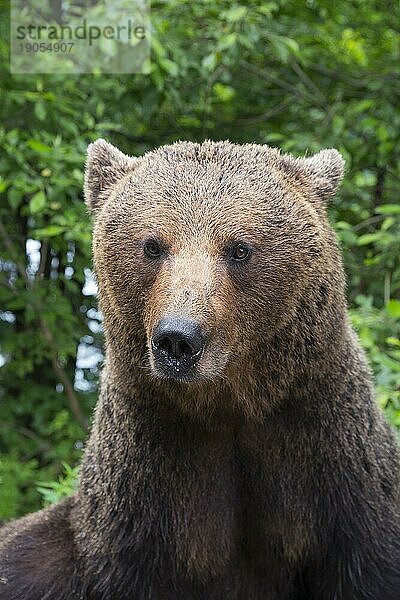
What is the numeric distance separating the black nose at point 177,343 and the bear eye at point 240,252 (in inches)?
19.0

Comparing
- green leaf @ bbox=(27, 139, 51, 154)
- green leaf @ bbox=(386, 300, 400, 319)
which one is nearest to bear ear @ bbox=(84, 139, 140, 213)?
green leaf @ bbox=(27, 139, 51, 154)

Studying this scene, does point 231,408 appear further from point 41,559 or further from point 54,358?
point 54,358

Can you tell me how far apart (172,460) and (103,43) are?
3.53 metres

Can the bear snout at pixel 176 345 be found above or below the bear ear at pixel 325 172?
below

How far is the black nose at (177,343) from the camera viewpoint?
3951 mm

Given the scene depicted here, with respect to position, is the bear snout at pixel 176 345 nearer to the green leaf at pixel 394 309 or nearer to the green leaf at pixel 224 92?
the green leaf at pixel 394 309

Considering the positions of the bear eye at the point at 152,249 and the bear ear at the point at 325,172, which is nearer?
the bear eye at the point at 152,249

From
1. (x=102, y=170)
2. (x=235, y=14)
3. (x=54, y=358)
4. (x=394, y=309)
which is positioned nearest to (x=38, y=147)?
(x=235, y=14)

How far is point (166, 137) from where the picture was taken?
9508 mm

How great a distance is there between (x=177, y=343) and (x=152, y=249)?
579 millimetres

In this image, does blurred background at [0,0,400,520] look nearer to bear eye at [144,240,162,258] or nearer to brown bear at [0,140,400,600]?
brown bear at [0,140,400,600]

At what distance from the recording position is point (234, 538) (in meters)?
4.99

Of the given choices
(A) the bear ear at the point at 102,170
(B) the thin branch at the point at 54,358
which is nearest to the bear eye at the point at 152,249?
(A) the bear ear at the point at 102,170

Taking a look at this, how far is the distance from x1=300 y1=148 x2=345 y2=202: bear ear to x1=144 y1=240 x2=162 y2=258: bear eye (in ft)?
3.01
